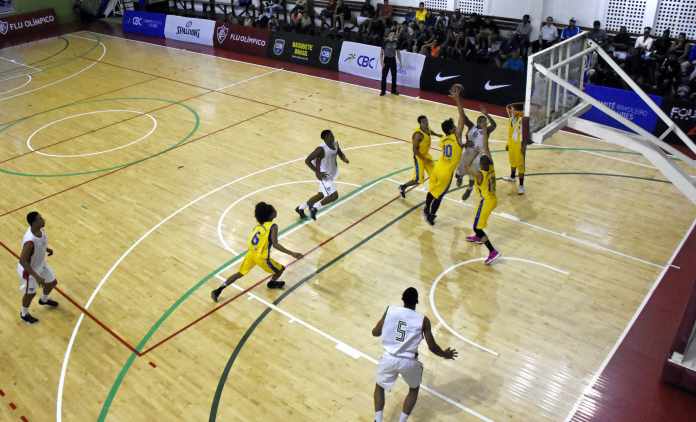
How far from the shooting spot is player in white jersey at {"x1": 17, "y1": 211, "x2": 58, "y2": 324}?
7.21 metres

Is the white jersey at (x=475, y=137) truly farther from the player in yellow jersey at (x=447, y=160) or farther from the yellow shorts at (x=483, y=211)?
the yellow shorts at (x=483, y=211)

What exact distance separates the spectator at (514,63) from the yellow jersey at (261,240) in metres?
10.6

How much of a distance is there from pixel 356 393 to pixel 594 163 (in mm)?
7651

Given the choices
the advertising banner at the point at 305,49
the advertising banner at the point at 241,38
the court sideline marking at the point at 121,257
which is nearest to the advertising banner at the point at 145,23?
the advertising banner at the point at 241,38

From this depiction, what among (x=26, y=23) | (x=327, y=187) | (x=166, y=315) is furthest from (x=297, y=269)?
(x=26, y=23)

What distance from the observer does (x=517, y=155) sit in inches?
393

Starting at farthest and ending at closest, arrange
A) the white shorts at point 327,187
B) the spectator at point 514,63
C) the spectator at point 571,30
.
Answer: the spectator at point 571,30, the spectator at point 514,63, the white shorts at point 327,187

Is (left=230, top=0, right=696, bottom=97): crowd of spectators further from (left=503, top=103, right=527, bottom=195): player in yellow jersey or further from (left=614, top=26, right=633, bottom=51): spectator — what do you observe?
(left=503, top=103, right=527, bottom=195): player in yellow jersey

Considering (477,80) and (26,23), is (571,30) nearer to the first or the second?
(477,80)

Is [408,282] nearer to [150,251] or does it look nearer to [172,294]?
[172,294]

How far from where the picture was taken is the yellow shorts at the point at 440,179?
8.95 meters

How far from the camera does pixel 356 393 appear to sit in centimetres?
639

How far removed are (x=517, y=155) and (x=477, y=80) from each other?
558cm

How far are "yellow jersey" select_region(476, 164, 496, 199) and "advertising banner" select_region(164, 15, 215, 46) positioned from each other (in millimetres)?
16091
